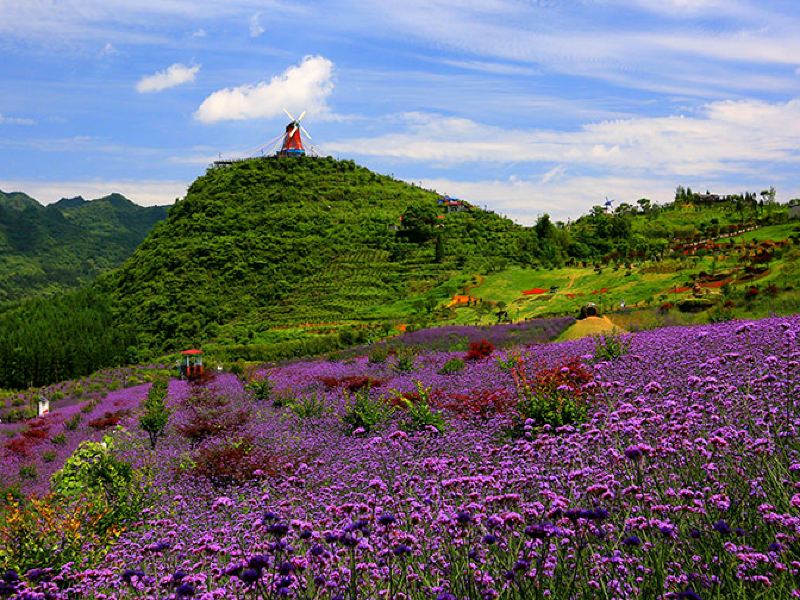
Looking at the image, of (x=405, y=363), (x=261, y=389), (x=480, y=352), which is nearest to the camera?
(x=480, y=352)

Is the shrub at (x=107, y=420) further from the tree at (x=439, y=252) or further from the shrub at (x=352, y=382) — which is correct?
the tree at (x=439, y=252)

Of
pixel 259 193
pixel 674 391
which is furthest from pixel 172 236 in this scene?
pixel 674 391

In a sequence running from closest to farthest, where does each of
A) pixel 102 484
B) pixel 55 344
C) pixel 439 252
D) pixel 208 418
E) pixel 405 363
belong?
pixel 102 484 < pixel 208 418 < pixel 405 363 < pixel 55 344 < pixel 439 252

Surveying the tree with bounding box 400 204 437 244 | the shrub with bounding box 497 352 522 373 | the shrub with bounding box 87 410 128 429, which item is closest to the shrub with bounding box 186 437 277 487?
the shrub with bounding box 497 352 522 373

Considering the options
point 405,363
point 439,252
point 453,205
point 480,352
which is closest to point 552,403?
point 480,352

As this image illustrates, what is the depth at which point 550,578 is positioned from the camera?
4086 millimetres

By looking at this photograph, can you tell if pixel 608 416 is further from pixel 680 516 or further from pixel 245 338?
pixel 245 338

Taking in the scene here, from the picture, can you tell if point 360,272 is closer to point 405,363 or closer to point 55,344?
point 55,344

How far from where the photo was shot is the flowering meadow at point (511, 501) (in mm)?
4043

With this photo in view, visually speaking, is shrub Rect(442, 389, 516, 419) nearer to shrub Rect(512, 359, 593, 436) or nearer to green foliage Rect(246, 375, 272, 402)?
shrub Rect(512, 359, 593, 436)

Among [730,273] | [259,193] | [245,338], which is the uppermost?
[259,193]

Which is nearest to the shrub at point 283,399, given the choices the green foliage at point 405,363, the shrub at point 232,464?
the green foliage at point 405,363

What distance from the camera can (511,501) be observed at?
471 centimetres

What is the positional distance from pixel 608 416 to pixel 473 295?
3870 cm
